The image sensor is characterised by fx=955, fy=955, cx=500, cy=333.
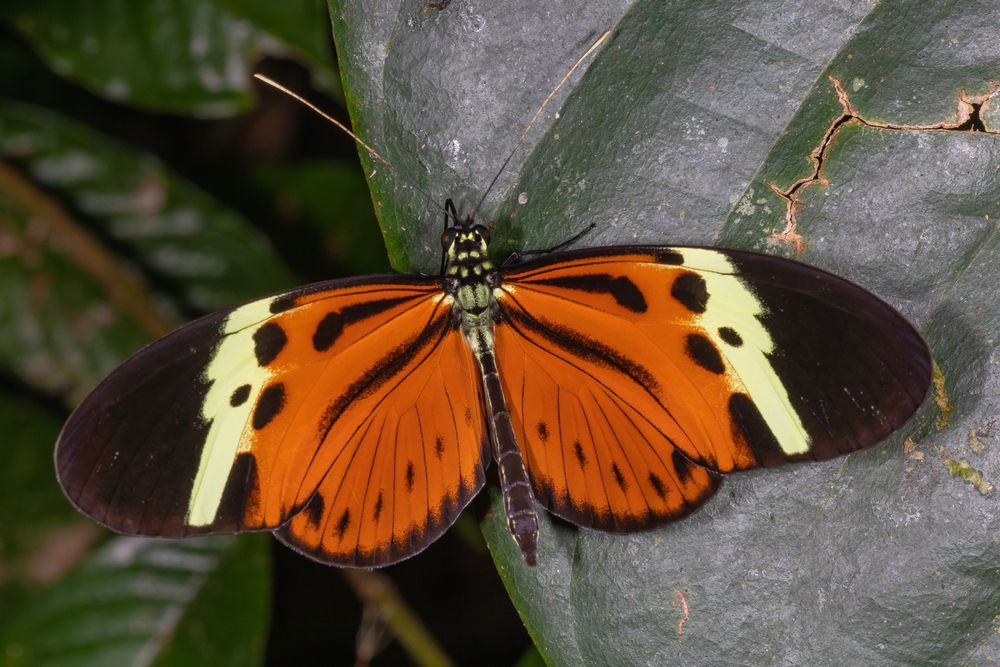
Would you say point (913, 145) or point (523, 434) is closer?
point (913, 145)

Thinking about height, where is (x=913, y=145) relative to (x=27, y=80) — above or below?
below

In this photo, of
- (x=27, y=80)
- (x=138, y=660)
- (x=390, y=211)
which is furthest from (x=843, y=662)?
(x=27, y=80)

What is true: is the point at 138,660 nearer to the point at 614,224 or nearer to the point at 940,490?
the point at 614,224

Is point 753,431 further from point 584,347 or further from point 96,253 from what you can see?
point 96,253

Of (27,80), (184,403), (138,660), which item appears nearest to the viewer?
(184,403)

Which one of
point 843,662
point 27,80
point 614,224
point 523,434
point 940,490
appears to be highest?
point 27,80

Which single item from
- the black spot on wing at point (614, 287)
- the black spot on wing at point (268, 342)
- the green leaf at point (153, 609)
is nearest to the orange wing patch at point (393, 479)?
the black spot on wing at point (268, 342)
